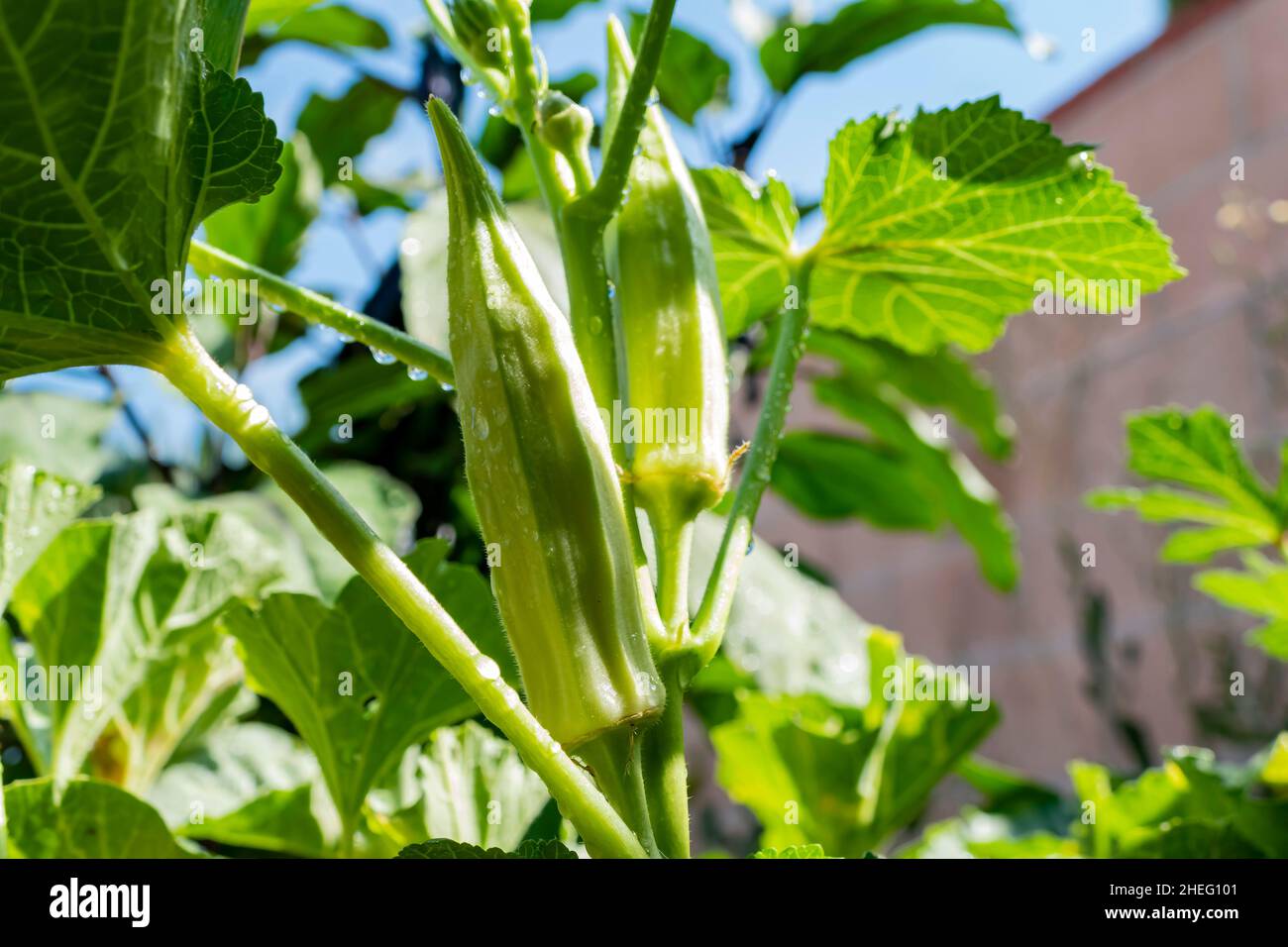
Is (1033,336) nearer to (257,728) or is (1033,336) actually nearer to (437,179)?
(437,179)

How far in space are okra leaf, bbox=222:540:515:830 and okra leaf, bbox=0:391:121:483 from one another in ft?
0.97

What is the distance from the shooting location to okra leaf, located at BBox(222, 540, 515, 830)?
320 mm

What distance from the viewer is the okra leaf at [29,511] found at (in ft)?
0.98

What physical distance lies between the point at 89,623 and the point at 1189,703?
4.46 feet

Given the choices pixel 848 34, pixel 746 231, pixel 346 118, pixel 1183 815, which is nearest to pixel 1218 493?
pixel 1183 815

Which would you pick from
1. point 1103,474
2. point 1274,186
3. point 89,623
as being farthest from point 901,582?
point 89,623

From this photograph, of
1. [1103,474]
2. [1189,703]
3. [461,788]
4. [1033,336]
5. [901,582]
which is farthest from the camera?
[901,582]

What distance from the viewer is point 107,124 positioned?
216 mm

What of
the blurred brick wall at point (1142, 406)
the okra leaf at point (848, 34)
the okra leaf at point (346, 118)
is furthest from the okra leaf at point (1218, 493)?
the blurred brick wall at point (1142, 406)

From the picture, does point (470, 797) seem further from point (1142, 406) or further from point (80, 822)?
point (1142, 406)

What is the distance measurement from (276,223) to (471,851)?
25.9 inches

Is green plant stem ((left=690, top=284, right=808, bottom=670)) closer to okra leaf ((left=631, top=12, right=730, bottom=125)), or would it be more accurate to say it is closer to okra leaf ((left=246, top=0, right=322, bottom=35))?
okra leaf ((left=246, top=0, right=322, bottom=35))

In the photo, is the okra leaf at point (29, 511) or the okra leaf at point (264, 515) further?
the okra leaf at point (264, 515)

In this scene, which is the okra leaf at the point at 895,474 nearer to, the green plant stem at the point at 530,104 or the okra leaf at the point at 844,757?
the okra leaf at the point at 844,757
